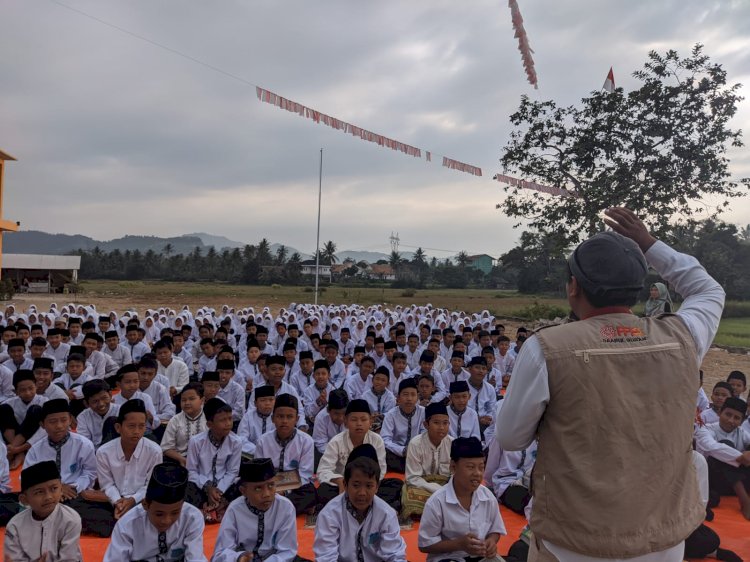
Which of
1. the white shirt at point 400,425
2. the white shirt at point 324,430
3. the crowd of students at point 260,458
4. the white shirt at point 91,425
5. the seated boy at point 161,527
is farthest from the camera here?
the white shirt at point 400,425

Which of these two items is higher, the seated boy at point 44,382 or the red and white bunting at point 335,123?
the red and white bunting at point 335,123

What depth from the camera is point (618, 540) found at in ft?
4.12

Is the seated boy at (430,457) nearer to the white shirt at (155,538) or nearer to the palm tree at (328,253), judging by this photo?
the white shirt at (155,538)

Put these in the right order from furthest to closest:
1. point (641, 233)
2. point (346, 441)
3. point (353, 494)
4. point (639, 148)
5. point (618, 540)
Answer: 1. point (639, 148)
2. point (346, 441)
3. point (353, 494)
4. point (641, 233)
5. point (618, 540)

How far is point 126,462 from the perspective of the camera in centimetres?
415

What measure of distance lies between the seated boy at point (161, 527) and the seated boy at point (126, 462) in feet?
3.31

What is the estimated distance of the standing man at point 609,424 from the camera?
1.26 meters

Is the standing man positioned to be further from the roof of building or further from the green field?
the roof of building

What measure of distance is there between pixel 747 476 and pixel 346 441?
140 inches

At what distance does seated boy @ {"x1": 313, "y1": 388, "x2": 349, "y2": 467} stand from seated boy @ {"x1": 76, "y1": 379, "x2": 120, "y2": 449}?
6.31 ft

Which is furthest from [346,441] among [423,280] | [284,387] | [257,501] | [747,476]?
[423,280]

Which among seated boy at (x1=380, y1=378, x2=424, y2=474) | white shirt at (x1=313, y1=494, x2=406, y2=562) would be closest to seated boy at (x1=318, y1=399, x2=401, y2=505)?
seated boy at (x1=380, y1=378, x2=424, y2=474)

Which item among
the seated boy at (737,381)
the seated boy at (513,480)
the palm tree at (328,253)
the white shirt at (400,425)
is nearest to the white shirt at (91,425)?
the white shirt at (400,425)

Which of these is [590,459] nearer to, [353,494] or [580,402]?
[580,402]
